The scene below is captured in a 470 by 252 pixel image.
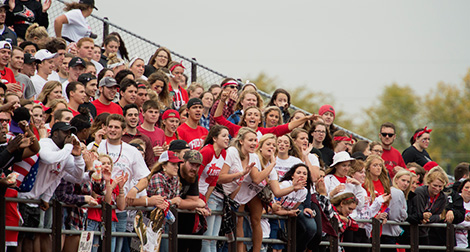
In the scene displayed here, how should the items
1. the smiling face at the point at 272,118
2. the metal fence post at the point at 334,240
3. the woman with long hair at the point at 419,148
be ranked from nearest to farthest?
the metal fence post at the point at 334,240 < the smiling face at the point at 272,118 < the woman with long hair at the point at 419,148

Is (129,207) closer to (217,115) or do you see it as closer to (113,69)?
(217,115)

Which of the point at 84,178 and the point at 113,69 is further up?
the point at 113,69

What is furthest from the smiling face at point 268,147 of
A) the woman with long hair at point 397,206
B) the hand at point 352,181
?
the woman with long hair at point 397,206

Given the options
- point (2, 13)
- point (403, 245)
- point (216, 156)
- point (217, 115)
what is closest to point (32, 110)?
point (216, 156)

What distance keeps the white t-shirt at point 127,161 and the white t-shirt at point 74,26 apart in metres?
6.72

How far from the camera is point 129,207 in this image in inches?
391

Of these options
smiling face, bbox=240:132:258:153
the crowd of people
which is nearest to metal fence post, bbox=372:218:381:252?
the crowd of people

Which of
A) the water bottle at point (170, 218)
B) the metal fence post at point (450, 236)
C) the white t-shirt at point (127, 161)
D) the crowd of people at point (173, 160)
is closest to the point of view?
the crowd of people at point (173, 160)

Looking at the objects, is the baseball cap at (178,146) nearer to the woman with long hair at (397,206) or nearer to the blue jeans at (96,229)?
the blue jeans at (96,229)

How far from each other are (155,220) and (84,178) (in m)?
1.20

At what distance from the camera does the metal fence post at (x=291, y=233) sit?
11.9 meters

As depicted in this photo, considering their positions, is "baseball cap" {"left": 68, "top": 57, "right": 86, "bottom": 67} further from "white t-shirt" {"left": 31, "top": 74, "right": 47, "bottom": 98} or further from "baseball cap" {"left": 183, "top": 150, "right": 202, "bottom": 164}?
"baseball cap" {"left": 183, "top": 150, "right": 202, "bottom": 164}

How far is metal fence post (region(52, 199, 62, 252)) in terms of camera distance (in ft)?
29.7

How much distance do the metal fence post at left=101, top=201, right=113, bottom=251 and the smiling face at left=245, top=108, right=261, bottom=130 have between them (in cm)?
383
